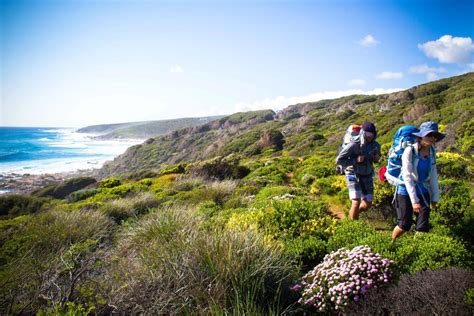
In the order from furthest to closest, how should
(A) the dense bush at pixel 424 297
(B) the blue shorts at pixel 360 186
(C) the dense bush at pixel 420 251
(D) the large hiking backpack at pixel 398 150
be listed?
(B) the blue shorts at pixel 360 186, (D) the large hiking backpack at pixel 398 150, (C) the dense bush at pixel 420 251, (A) the dense bush at pixel 424 297

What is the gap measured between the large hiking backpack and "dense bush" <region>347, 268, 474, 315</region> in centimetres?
152

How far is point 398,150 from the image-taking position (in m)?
4.03

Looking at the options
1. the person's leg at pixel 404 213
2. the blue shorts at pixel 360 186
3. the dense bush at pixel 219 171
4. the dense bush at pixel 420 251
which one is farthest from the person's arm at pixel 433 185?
the dense bush at pixel 219 171

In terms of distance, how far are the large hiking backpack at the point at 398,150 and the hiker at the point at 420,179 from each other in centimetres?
9

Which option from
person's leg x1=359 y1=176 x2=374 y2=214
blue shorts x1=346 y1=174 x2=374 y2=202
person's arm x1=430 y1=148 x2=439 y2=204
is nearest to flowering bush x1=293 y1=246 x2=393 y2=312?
person's arm x1=430 y1=148 x2=439 y2=204

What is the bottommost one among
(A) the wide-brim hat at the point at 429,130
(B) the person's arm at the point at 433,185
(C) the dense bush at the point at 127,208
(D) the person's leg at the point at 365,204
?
(C) the dense bush at the point at 127,208

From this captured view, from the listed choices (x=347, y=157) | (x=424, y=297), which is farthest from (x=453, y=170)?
(x=424, y=297)

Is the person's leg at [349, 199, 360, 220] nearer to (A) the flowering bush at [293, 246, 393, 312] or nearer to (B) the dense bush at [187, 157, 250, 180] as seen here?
(A) the flowering bush at [293, 246, 393, 312]

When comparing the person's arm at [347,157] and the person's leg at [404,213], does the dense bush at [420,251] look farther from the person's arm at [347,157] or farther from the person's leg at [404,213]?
the person's arm at [347,157]

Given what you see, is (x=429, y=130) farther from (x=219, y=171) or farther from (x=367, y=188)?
(x=219, y=171)

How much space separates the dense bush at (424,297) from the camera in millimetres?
2316

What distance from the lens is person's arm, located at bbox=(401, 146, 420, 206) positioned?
3691mm

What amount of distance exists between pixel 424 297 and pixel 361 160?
249 centimetres

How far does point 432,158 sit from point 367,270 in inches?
71.2
